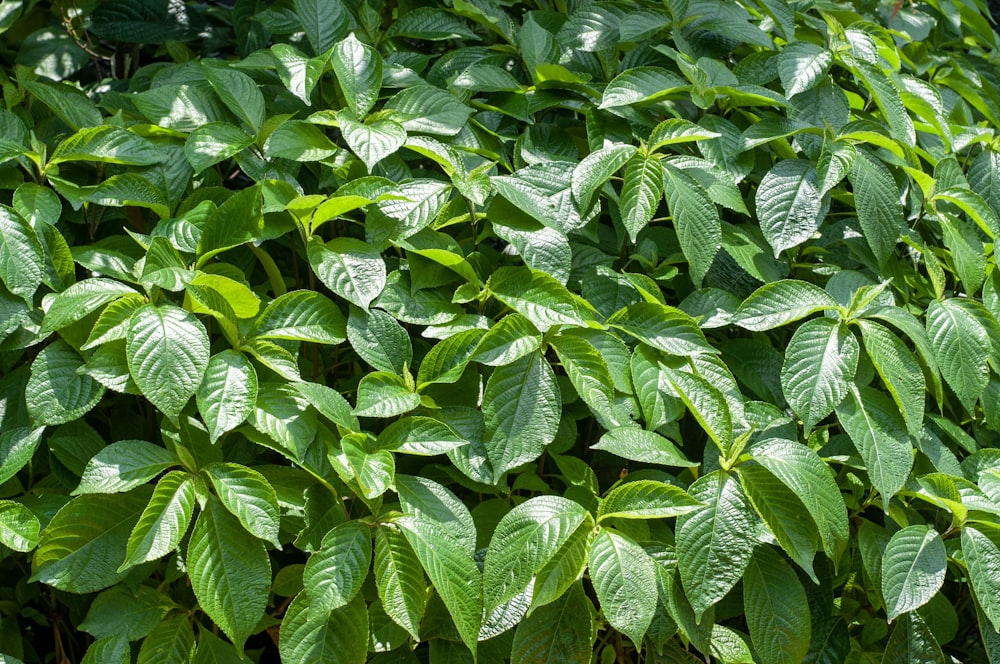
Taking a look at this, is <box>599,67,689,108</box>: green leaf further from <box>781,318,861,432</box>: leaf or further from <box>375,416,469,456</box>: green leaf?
<box>375,416,469,456</box>: green leaf

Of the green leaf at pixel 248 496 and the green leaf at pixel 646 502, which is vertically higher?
the green leaf at pixel 248 496

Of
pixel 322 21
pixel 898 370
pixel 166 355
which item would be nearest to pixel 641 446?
pixel 898 370

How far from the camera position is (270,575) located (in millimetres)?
1255

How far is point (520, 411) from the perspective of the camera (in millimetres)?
1338

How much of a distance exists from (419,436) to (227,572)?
0.95 ft

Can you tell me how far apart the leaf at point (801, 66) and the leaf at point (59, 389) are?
3.89 feet

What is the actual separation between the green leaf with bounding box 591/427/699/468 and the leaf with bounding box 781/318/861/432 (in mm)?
183

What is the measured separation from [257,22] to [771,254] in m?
1.09

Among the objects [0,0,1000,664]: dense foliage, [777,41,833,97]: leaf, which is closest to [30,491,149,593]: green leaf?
[0,0,1000,664]: dense foliage

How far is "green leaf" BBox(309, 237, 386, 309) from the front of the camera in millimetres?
1378

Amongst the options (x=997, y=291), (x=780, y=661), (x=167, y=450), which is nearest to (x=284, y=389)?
(x=167, y=450)

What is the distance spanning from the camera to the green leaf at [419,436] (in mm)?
1312

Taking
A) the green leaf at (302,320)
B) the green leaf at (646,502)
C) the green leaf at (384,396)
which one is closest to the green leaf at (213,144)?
the green leaf at (302,320)

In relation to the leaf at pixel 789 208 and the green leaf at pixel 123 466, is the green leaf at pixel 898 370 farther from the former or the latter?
the green leaf at pixel 123 466
